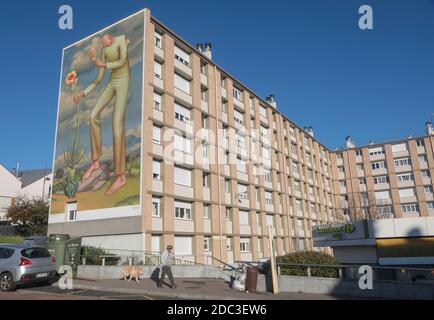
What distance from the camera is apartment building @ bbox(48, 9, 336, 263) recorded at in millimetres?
25406

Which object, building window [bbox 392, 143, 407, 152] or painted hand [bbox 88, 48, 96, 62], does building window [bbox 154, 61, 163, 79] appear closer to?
painted hand [bbox 88, 48, 96, 62]

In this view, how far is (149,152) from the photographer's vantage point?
83.2ft

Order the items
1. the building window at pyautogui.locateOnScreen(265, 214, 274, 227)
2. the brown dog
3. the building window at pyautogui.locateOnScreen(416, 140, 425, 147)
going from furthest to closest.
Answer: the building window at pyautogui.locateOnScreen(416, 140, 425, 147), the building window at pyautogui.locateOnScreen(265, 214, 274, 227), the brown dog

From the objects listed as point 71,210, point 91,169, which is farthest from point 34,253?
point 71,210

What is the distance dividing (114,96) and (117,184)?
278 inches

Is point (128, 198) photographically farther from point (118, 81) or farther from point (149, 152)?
point (118, 81)

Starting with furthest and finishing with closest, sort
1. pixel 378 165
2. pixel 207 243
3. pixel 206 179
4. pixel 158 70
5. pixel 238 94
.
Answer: pixel 378 165 < pixel 238 94 < pixel 206 179 < pixel 207 243 < pixel 158 70

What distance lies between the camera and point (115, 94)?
28141 millimetres

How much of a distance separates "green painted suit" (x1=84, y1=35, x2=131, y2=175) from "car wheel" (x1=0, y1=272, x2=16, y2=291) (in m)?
13.7

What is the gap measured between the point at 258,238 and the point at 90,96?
20483 millimetres

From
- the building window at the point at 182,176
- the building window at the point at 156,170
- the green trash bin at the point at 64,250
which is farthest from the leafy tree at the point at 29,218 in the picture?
the green trash bin at the point at 64,250

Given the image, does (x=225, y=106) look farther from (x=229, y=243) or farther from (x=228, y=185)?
(x=229, y=243)

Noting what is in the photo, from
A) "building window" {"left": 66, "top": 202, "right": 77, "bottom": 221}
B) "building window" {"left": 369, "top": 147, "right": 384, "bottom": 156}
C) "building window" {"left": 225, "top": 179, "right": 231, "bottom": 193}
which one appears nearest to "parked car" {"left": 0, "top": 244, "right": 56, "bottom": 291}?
"building window" {"left": 66, "top": 202, "right": 77, "bottom": 221}

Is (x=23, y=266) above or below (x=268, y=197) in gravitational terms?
below
